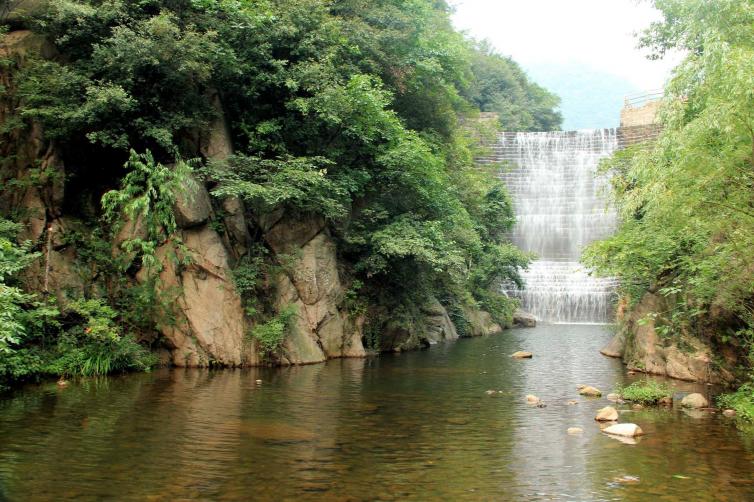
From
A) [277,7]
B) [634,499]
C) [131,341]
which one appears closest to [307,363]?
[131,341]

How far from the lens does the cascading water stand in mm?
36000

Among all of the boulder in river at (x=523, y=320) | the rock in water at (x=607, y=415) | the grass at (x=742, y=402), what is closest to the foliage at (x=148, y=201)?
the rock in water at (x=607, y=415)

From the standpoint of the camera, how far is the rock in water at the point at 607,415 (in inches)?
419

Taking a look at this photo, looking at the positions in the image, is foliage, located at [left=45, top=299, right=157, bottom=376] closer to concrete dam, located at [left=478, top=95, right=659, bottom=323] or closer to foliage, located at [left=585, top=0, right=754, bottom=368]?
foliage, located at [left=585, top=0, right=754, bottom=368]

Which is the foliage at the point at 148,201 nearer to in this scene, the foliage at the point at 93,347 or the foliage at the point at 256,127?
the foliage at the point at 256,127

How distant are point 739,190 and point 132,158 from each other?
1291cm

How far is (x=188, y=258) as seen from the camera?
15844 mm


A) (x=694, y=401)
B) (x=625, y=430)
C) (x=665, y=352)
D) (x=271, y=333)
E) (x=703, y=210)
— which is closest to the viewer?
(x=625, y=430)

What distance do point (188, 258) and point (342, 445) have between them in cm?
841

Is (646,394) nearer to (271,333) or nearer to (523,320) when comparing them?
(271,333)

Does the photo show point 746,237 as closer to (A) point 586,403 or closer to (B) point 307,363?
(A) point 586,403

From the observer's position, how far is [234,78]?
61.9 feet

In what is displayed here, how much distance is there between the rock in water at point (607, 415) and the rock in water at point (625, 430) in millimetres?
705

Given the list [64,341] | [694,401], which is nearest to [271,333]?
[64,341]
